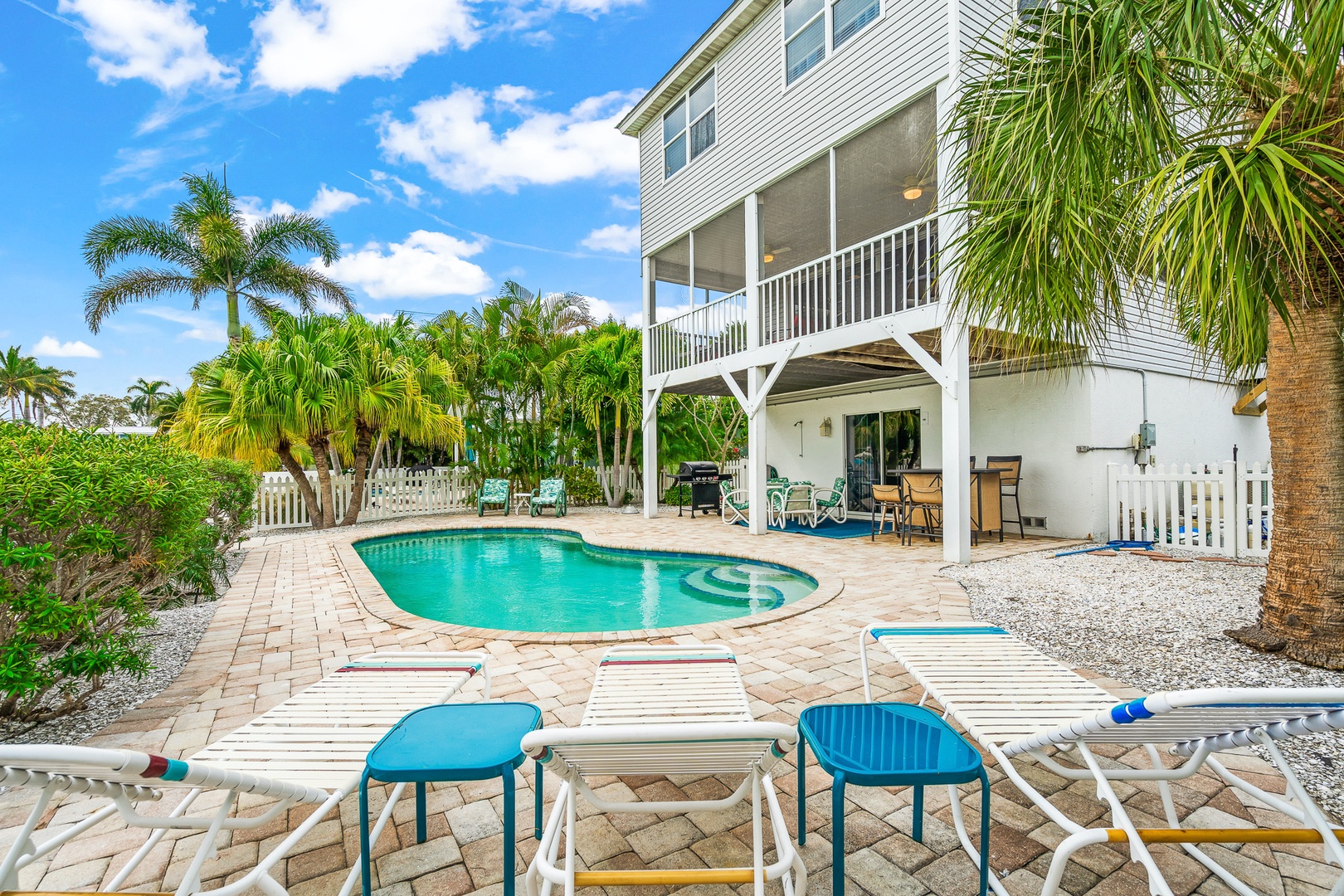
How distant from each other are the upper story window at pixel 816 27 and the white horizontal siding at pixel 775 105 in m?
0.15

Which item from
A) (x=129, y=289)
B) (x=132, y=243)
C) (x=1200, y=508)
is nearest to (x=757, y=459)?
(x=1200, y=508)

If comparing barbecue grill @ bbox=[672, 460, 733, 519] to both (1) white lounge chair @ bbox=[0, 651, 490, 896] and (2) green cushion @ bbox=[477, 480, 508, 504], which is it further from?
(1) white lounge chair @ bbox=[0, 651, 490, 896]

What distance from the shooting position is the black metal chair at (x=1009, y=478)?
27.3 ft

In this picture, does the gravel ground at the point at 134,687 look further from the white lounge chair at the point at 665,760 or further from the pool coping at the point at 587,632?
the white lounge chair at the point at 665,760

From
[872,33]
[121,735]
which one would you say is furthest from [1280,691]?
[872,33]

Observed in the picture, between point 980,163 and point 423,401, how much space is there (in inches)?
418

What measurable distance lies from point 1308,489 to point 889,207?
741 cm

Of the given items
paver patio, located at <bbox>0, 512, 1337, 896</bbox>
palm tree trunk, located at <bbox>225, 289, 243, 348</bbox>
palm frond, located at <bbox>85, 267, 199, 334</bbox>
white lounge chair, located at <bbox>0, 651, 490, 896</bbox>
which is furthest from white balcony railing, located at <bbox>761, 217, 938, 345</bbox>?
palm frond, located at <bbox>85, 267, 199, 334</bbox>

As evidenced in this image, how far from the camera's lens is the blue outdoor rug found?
9016 millimetres

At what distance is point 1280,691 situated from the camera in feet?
4.21

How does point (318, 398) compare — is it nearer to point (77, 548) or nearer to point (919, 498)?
point (77, 548)

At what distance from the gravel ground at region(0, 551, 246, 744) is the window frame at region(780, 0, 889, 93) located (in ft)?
30.0

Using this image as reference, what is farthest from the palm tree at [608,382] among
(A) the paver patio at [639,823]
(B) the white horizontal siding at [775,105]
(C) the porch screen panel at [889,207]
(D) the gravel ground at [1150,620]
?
(A) the paver patio at [639,823]

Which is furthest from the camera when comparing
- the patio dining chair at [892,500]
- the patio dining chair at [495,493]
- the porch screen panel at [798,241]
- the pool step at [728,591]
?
the patio dining chair at [495,493]
